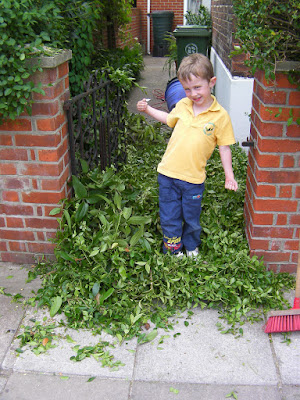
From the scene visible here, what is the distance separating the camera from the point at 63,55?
2732 millimetres

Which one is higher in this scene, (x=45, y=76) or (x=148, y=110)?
(x=45, y=76)

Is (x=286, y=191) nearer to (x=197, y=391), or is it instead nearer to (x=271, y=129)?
(x=271, y=129)

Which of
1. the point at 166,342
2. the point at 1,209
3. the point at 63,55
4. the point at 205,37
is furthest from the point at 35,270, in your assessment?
the point at 205,37

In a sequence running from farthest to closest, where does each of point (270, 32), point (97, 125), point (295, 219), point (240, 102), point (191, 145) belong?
point (240, 102), point (97, 125), point (295, 219), point (191, 145), point (270, 32)

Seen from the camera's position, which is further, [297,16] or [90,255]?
[90,255]

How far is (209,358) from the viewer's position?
90.5 inches

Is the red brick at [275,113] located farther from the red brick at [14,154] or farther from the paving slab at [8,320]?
the paving slab at [8,320]

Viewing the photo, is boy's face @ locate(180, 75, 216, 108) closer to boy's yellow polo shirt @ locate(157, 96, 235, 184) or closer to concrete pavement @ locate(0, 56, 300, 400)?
boy's yellow polo shirt @ locate(157, 96, 235, 184)

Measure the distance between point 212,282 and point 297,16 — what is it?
1.54 meters

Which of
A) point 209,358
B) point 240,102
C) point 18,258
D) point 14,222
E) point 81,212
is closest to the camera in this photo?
point 209,358

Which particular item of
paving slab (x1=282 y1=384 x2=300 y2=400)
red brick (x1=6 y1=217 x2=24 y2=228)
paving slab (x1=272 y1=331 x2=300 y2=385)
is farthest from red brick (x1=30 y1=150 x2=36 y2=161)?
paving slab (x1=282 y1=384 x2=300 y2=400)

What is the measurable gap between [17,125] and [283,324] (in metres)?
1.95

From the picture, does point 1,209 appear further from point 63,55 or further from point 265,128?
point 265,128

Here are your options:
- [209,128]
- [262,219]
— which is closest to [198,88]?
[209,128]
